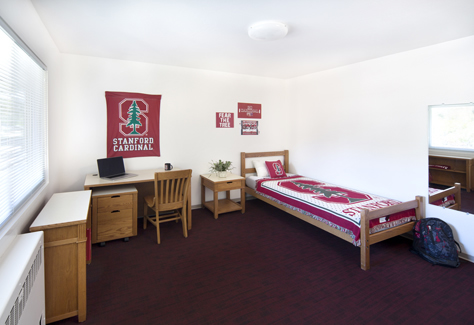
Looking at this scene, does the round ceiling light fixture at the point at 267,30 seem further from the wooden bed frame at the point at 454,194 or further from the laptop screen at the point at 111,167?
the wooden bed frame at the point at 454,194

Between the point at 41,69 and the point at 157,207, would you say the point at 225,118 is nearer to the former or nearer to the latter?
the point at 157,207

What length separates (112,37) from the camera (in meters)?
2.90

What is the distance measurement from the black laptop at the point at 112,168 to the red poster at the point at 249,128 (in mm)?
2249

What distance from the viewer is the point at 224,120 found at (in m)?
4.66

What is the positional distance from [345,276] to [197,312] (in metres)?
1.47

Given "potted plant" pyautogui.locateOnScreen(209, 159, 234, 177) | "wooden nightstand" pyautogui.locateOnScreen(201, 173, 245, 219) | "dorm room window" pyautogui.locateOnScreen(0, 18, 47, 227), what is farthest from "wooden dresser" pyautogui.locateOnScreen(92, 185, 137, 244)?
"potted plant" pyautogui.locateOnScreen(209, 159, 234, 177)

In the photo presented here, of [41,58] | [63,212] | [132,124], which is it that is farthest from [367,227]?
[41,58]

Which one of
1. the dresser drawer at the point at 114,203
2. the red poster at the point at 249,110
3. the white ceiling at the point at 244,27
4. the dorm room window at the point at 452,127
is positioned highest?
the white ceiling at the point at 244,27

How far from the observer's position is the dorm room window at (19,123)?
5.10 feet

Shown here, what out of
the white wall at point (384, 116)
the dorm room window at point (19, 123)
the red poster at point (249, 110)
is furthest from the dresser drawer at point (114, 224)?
the white wall at point (384, 116)

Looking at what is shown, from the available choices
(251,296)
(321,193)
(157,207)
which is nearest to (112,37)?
(157,207)

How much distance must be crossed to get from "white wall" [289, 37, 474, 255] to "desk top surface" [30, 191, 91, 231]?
12.1 ft

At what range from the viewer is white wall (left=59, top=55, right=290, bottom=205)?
3.55m

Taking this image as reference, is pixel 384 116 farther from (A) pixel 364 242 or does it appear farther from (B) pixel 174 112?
(B) pixel 174 112
